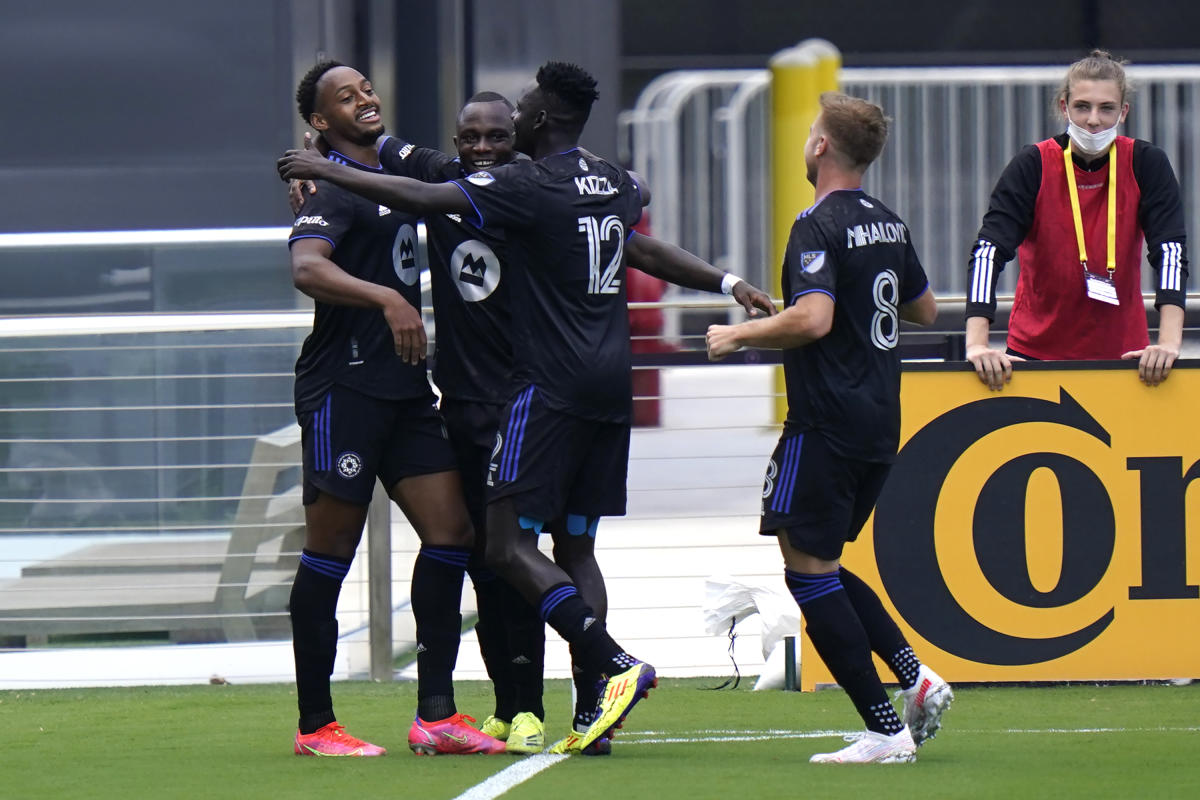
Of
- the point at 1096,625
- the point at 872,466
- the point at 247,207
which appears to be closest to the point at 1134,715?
→ the point at 1096,625

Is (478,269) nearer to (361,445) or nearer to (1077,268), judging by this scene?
(361,445)

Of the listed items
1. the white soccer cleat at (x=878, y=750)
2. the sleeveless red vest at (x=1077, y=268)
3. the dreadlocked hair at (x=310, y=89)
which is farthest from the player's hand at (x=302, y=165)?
the sleeveless red vest at (x=1077, y=268)

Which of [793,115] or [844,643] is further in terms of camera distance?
[793,115]

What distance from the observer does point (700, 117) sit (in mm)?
15508

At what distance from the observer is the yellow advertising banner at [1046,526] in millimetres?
6379

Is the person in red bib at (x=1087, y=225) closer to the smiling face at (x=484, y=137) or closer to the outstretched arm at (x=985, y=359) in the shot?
the outstretched arm at (x=985, y=359)

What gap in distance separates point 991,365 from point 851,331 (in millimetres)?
1580

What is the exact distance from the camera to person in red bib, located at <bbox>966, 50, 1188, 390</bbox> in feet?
20.7

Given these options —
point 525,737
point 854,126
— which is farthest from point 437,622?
point 854,126

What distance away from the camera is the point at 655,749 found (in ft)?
17.4

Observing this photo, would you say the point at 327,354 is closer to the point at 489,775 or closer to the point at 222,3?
the point at 489,775

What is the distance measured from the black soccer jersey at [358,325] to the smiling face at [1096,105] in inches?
95.1

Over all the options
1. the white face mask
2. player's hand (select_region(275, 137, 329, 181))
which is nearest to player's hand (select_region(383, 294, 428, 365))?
player's hand (select_region(275, 137, 329, 181))

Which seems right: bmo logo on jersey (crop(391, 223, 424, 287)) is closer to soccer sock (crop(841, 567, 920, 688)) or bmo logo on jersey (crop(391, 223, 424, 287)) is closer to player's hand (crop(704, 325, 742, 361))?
player's hand (crop(704, 325, 742, 361))
